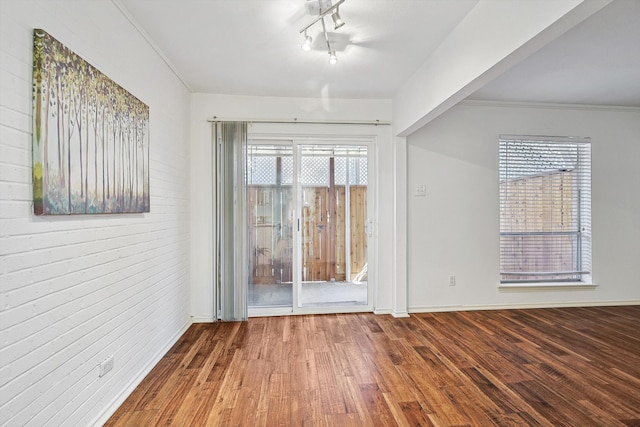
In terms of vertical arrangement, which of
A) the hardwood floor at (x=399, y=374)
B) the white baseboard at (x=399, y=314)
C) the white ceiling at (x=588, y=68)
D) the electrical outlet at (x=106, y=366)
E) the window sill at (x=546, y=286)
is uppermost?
the white ceiling at (x=588, y=68)

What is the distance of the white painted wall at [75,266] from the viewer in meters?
1.23

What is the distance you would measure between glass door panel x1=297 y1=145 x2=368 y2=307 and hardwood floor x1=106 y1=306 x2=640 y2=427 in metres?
0.48

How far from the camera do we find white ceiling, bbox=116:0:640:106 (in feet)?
6.76

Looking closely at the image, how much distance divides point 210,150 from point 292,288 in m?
1.89

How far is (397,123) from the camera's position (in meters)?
3.57

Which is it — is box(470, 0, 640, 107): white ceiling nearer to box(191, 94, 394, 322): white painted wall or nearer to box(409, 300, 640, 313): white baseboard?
box(191, 94, 394, 322): white painted wall

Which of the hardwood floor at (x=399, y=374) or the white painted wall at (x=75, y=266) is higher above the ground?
the white painted wall at (x=75, y=266)

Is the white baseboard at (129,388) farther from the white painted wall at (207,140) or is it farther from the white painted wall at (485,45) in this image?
the white painted wall at (485,45)

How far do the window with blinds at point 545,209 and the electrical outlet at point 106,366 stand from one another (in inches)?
161

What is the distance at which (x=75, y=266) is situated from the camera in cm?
160

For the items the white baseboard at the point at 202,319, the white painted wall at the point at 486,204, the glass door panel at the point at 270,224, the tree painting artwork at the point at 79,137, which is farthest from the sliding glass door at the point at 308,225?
the tree painting artwork at the point at 79,137

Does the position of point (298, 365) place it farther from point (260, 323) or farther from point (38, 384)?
point (38, 384)

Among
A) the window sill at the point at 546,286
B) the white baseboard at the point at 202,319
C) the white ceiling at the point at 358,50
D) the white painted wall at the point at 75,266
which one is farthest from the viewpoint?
the window sill at the point at 546,286

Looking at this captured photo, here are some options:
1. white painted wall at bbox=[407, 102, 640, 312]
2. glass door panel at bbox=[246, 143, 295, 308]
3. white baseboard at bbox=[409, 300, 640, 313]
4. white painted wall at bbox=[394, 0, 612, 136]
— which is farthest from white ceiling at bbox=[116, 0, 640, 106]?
white baseboard at bbox=[409, 300, 640, 313]
